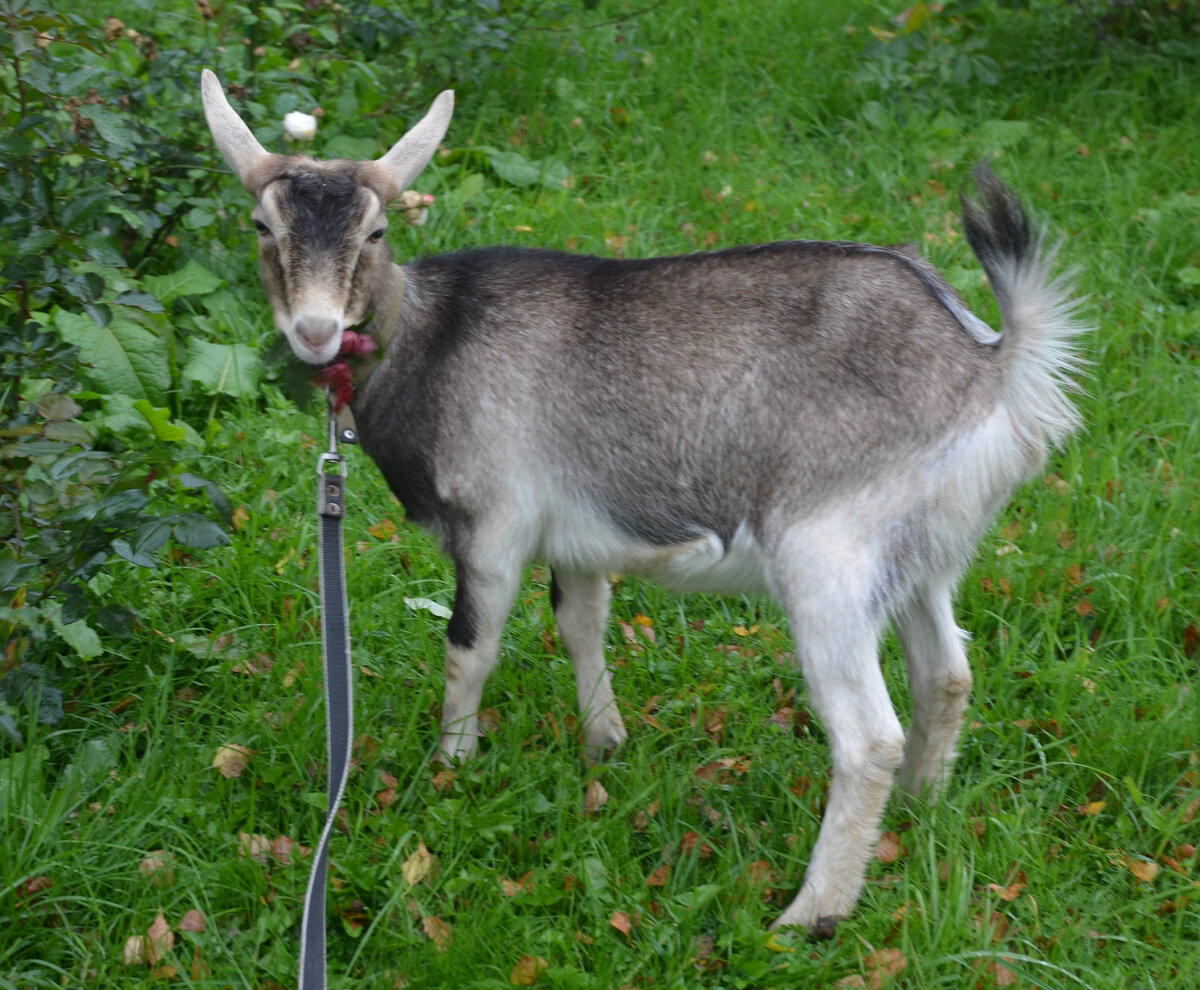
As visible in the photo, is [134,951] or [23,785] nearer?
[134,951]

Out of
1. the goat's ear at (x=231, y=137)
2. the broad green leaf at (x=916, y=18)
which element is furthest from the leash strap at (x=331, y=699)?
the broad green leaf at (x=916, y=18)

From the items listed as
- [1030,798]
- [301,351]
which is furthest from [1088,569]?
[301,351]

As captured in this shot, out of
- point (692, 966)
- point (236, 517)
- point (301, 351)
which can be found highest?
point (301, 351)

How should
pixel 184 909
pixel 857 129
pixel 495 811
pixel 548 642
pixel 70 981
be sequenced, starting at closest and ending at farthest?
1. pixel 70 981
2. pixel 184 909
3. pixel 495 811
4. pixel 548 642
5. pixel 857 129

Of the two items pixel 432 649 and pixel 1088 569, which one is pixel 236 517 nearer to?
pixel 432 649

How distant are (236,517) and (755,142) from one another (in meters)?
3.46

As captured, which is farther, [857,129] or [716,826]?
[857,129]

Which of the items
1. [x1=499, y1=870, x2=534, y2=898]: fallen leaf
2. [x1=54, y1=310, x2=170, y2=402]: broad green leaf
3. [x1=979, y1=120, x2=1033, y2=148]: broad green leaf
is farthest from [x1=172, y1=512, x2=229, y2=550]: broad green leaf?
[x1=979, y1=120, x2=1033, y2=148]: broad green leaf

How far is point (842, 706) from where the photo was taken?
296 cm

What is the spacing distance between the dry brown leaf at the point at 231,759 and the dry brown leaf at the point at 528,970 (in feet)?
3.09

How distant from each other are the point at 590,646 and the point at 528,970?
1010 mm

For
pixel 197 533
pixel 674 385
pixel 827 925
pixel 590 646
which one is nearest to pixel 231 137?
pixel 197 533

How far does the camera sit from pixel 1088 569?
13.4 feet

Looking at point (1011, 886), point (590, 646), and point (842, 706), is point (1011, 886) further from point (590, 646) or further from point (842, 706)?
point (590, 646)
